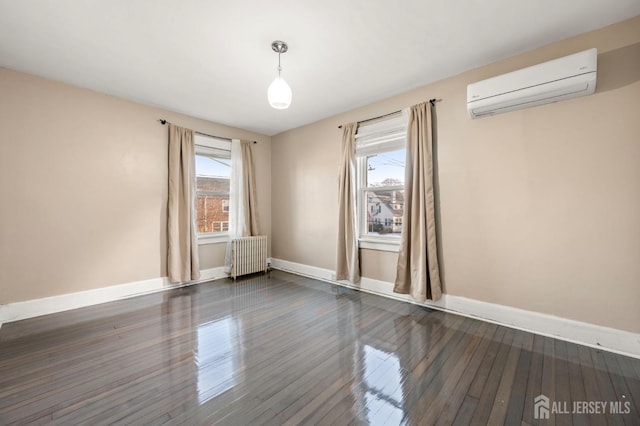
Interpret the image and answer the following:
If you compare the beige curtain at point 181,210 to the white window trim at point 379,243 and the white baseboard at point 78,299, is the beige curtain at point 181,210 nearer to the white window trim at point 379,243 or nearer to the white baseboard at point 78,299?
the white baseboard at point 78,299

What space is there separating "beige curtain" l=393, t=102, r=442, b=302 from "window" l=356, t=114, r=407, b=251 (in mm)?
240

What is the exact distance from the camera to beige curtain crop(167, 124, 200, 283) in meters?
3.77

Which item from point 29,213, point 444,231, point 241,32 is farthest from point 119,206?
point 444,231

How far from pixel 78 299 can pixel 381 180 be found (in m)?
4.16

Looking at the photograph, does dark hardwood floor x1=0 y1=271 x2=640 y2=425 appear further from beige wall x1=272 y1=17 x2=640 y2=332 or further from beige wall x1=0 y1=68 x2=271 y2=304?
beige wall x1=0 y1=68 x2=271 y2=304

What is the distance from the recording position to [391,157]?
11.7 feet

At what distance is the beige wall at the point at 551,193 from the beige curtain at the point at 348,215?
0.90 m

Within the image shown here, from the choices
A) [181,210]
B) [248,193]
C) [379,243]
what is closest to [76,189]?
[181,210]

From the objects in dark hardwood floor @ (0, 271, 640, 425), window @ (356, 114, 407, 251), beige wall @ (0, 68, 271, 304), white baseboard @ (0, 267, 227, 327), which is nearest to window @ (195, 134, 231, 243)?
beige wall @ (0, 68, 271, 304)

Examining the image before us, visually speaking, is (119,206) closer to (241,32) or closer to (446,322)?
(241,32)

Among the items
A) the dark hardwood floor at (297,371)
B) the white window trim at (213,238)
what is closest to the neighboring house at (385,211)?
the dark hardwood floor at (297,371)

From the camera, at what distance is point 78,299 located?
3072 mm

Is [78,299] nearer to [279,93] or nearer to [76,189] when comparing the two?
[76,189]

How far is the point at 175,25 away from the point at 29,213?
2.69 meters
